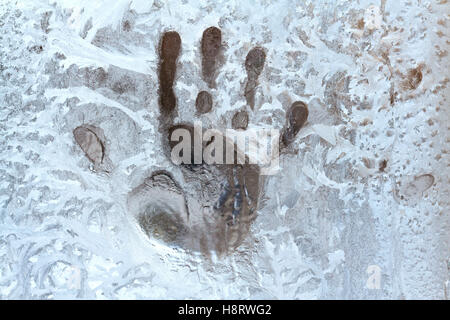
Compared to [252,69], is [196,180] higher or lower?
lower

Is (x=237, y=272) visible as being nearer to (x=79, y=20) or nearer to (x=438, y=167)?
(x=438, y=167)

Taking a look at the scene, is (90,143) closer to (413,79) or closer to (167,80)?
(167,80)

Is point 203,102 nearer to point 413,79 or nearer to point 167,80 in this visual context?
point 167,80

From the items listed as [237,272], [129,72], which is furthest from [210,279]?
[129,72]

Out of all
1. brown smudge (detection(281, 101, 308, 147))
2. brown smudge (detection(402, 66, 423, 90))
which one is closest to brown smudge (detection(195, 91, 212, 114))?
brown smudge (detection(281, 101, 308, 147))

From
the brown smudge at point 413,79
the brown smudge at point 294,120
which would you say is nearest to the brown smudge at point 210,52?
the brown smudge at point 294,120

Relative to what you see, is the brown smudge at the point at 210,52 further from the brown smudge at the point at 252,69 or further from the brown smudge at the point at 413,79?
the brown smudge at the point at 413,79

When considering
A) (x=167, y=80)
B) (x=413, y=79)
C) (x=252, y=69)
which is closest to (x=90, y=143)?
(x=167, y=80)

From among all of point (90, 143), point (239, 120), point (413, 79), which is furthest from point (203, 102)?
point (413, 79)
